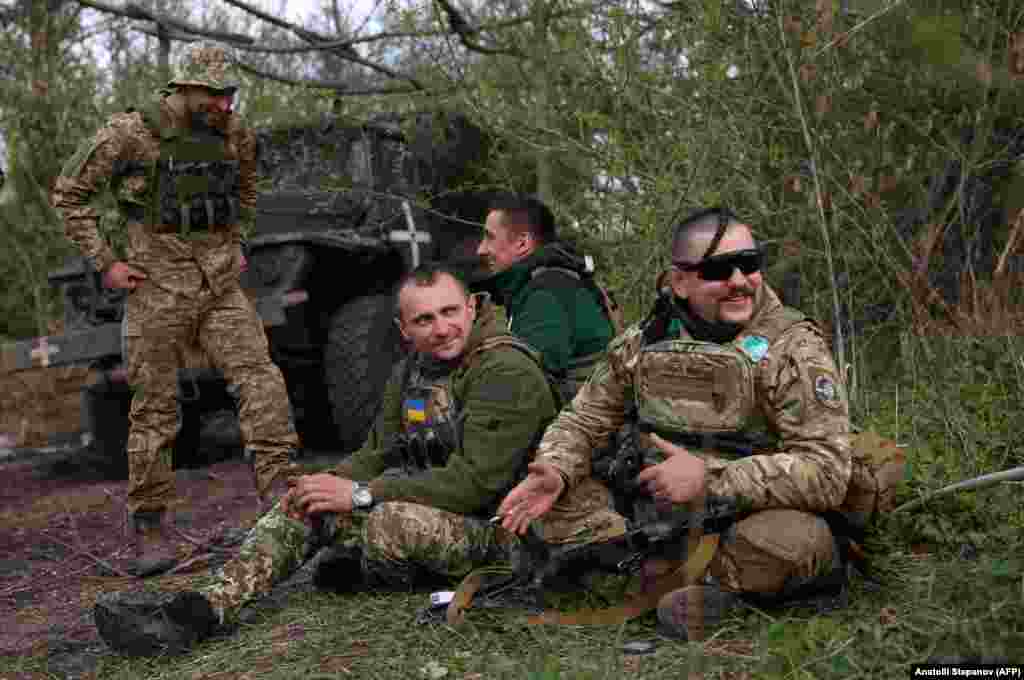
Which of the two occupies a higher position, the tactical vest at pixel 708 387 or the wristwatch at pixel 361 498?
the tactical vest at pixel 708 387

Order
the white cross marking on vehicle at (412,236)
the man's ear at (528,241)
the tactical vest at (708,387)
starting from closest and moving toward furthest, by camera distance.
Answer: the tactical vest at (708,387), the man's ear at (528,241), the white cross marking on vehicle at (412,236)

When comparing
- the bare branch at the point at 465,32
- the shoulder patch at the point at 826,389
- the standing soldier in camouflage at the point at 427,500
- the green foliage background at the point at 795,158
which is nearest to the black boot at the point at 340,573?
the standing soldier in camouflage at the point at 427,500

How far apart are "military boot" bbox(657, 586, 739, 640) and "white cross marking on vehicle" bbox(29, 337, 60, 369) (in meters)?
3.95

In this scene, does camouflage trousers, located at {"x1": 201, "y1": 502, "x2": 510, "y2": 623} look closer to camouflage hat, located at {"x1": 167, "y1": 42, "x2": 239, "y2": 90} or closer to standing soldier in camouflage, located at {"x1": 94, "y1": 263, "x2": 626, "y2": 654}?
standing soldier in camouflage, located at {"x1": 94, "y1": 263, "x2": 626, "y2": 654}

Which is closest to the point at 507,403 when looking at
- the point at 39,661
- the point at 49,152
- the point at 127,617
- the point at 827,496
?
the point at 827,496

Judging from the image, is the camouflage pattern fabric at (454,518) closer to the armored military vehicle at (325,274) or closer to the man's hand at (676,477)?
the man's hand at (676,477)

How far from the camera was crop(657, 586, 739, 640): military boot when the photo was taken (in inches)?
99.3

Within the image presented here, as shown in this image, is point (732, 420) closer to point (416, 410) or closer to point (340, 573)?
point (416, 410)

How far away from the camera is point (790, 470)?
2471 mm

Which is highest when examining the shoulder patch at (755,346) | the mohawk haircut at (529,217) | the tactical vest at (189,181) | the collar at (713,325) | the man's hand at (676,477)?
the tactical vest at (189,181)

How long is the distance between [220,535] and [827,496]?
260cm

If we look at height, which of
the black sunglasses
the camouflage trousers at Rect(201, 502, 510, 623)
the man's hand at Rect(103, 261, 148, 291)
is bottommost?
the camouflage trousers at Rect(201, 502, 510, 623)

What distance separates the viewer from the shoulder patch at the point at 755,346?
2.56m

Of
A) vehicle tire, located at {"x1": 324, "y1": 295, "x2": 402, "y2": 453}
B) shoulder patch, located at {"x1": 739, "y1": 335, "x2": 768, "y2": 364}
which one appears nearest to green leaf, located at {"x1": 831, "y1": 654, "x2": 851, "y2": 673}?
shoulder patch, located at {"x1": 739, "y1": 335, "x2": 768, "y2": 364}
